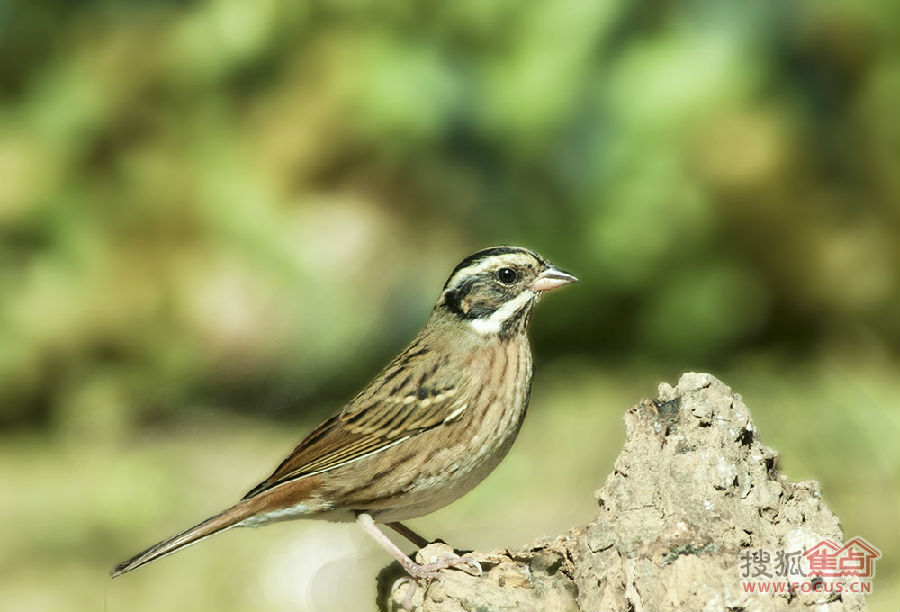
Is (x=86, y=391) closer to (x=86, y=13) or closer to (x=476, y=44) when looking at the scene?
(x=86, y=13)

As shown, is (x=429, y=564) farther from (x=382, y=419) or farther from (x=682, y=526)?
(x=682, y=526)

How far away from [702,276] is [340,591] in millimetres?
3577

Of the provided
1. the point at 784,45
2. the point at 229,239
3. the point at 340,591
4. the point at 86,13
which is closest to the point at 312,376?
the point at 229,239

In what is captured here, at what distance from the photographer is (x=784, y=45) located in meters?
9.14

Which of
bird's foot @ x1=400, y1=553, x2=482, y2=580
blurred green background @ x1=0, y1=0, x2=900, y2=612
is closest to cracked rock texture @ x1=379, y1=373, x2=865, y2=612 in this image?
bird's foot @ x1=400, y1=553, x2=482, y2=580

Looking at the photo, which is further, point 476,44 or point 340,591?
point 476,44

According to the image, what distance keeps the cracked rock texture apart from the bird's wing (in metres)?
0.84

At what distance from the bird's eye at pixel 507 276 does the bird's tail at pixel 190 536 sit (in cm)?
145

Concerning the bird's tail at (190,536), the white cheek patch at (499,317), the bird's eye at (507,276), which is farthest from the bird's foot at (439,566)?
the bird's eye at (507,276)

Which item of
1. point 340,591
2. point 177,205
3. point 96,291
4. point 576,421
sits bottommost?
point 340,591

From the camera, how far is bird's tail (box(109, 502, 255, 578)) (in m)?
5.45

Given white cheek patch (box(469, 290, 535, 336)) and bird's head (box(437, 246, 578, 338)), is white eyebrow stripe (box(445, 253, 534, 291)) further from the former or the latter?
white cheek patch (box(469, 290, 535, 336))

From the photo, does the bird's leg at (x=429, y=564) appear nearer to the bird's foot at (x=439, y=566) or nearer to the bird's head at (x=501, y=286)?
the bird's foot at (x=439, y=566)

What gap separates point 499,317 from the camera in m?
5.66
